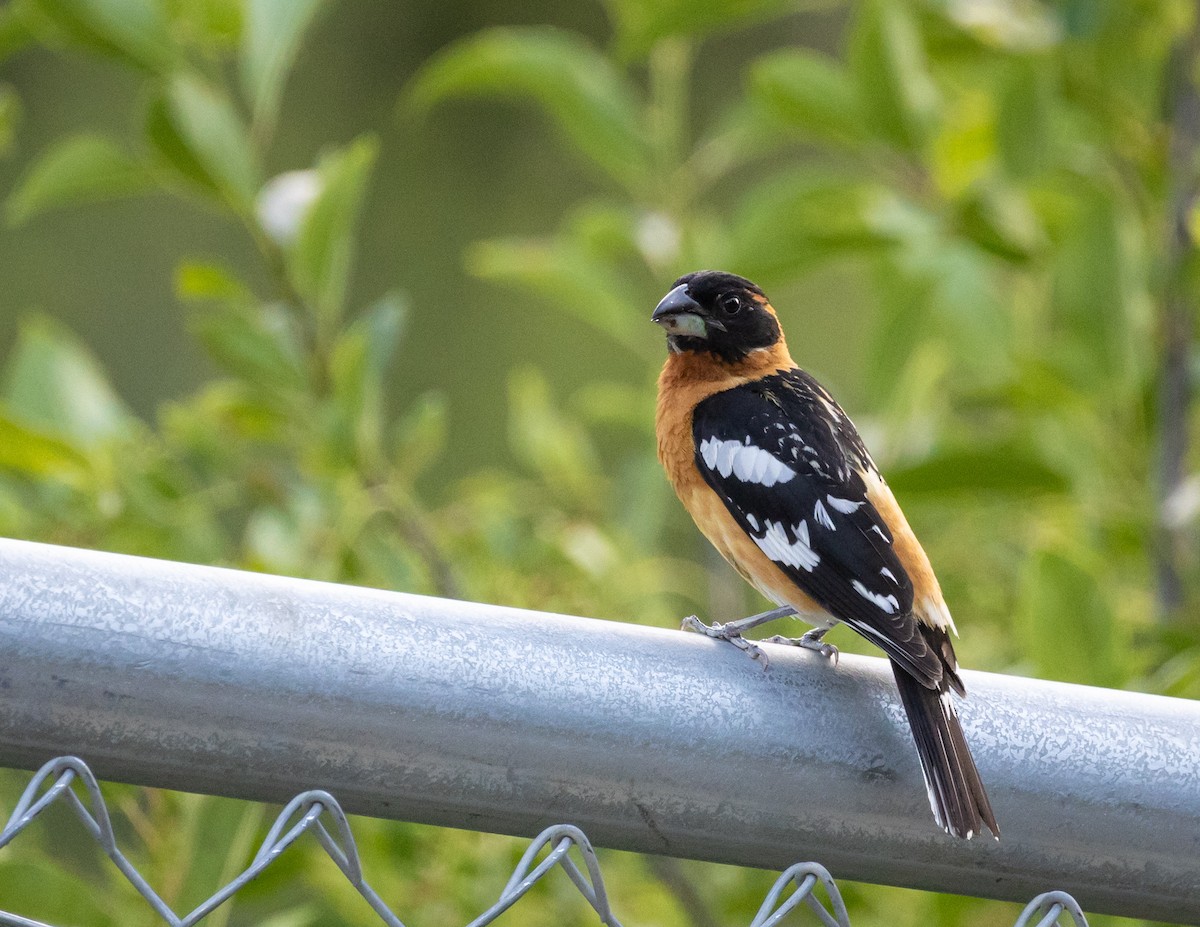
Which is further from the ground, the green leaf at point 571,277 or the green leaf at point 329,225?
the green leaf at point 329,225

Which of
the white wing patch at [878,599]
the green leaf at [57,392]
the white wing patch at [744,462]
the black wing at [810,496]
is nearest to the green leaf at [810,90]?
Answer: the black wing at [810,496]

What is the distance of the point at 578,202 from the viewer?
465cm

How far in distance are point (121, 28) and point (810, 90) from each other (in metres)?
0.82

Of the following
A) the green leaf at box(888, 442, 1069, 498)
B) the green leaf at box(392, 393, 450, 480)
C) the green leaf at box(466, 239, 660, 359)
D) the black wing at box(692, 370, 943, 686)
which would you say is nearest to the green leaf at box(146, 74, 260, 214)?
the green leaf at box(392, 393, 450, 480)

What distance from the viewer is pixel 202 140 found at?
1.50 meters

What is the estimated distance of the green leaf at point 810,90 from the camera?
179cm

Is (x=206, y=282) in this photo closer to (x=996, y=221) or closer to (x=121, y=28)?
(x=121, y=28)

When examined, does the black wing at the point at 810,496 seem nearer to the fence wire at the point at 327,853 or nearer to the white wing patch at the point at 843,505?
the white wing patch at the point at 843,505

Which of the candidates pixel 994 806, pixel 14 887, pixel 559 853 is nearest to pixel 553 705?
pixel 559 853

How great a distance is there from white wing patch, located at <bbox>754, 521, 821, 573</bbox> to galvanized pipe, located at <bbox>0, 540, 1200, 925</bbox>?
0.39 meters

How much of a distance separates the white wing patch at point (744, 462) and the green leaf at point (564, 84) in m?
0.62

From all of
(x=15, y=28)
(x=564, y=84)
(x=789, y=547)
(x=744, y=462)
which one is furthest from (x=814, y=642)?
(x=15, y=28)

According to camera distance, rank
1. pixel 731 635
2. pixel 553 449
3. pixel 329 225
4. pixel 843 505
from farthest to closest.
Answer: pixel 553 449, pixel 329 225, pixel 843 505, pixel 731 635

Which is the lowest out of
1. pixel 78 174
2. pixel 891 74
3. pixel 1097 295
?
pixel 1097 295
